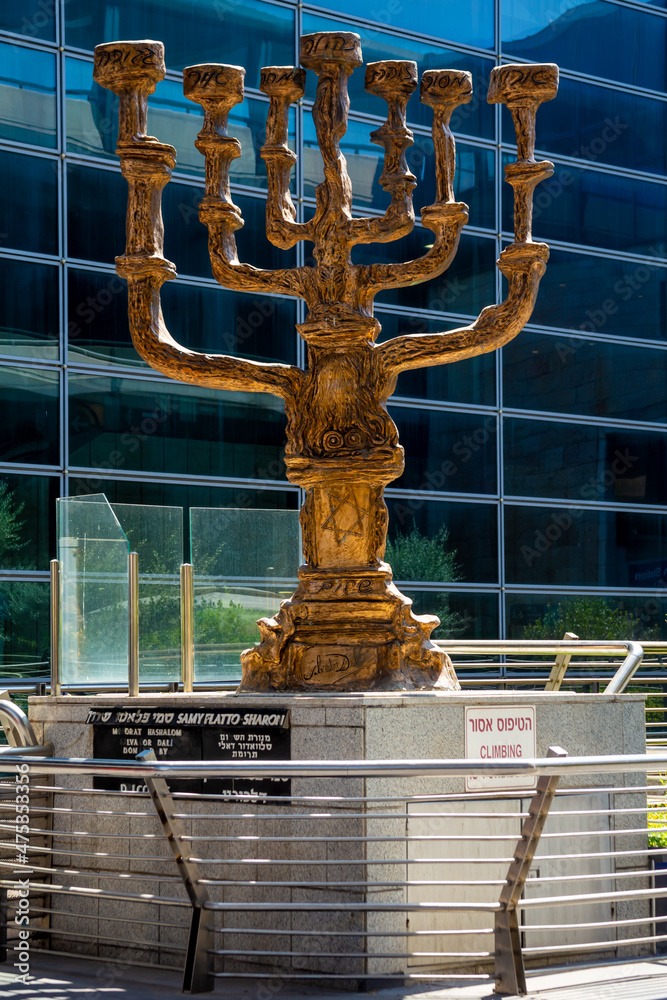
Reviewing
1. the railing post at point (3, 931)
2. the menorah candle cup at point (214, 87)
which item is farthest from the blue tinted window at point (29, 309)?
the railing post at point (3, 931)

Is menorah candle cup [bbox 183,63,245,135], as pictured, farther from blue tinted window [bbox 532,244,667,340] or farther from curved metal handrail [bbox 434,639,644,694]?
blue tinted window [bbox 532,244,667,340]

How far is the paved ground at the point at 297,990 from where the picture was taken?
6324 mm

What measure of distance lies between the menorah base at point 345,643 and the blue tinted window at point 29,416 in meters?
8.36

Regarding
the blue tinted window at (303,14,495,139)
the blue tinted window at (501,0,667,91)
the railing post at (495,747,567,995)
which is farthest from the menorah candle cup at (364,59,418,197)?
the blue tinted window at (501,0,667,91)

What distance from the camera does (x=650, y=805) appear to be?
9695 mm

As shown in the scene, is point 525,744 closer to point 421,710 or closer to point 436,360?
point 421,710

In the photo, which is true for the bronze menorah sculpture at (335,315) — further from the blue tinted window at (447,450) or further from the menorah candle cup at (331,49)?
the blue tinted window at (447,450)

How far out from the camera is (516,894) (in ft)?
20.0

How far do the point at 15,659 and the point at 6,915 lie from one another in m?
8.27

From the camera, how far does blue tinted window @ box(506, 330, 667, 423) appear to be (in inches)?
778

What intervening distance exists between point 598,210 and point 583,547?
498cm
